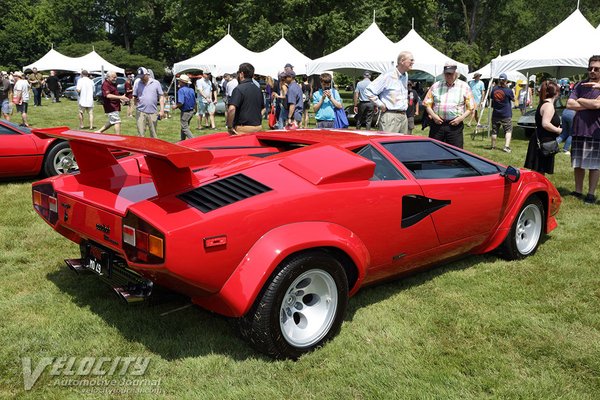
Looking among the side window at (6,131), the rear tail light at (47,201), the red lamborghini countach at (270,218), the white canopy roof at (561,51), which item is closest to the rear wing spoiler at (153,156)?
the red lamborghini countach at (270,218)

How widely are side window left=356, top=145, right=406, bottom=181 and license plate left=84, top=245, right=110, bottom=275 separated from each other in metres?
1.76

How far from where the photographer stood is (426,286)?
4.22 meters

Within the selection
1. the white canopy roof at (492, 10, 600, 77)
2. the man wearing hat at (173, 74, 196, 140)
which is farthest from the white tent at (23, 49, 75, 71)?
the white canopy roof at (492, 10, 600, 77)

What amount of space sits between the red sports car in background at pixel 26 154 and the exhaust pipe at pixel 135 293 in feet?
17.2

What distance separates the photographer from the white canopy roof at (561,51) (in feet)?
44.1

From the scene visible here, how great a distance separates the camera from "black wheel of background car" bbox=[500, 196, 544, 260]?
4680 millimetres

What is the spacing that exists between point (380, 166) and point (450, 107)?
363 cm

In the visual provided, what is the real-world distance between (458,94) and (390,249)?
13.2 ft

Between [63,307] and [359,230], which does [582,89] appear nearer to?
[359,230]

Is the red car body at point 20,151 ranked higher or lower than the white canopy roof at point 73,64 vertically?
lower

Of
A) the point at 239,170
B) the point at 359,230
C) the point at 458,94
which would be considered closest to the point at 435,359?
the point at 359,230

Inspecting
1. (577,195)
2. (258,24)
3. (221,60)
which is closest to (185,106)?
(577,195)

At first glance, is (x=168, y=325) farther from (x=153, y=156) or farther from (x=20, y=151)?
(x=20, y=151)

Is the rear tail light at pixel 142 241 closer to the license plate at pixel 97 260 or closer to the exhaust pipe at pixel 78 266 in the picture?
the license plate at pixel 97 260
